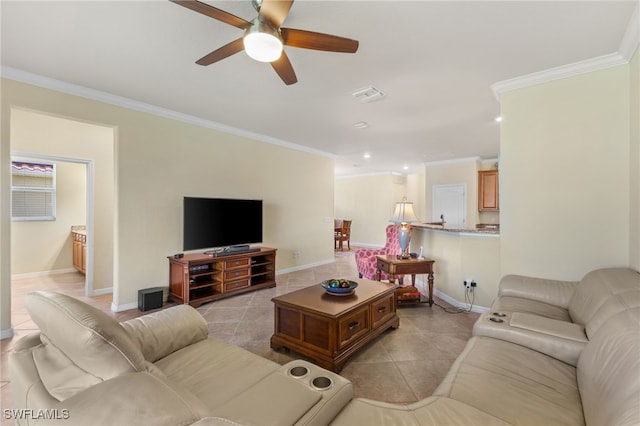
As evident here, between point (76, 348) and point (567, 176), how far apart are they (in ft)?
12.5

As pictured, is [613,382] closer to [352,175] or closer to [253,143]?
[253,143]

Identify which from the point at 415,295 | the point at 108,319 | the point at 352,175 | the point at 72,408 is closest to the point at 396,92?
the point at 415,295

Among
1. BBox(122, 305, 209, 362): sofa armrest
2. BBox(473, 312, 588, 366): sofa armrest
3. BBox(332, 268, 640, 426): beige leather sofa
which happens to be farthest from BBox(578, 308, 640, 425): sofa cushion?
BBox(122, 305, 209, 362): sofa armrest

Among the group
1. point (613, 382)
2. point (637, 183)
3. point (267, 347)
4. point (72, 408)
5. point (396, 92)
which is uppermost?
point (396, 92)

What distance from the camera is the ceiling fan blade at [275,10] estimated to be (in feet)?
4.98

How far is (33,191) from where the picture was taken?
5059mm

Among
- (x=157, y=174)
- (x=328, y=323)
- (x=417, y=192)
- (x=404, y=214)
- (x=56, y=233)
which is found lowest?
(x=328, y=323)

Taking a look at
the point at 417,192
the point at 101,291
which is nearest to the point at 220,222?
the point at 101,291

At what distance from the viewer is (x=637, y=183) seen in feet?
7.26

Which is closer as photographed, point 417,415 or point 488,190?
point 417,415

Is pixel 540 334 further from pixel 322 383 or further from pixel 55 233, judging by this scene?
pixel 55 233

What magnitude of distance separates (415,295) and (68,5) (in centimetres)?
440

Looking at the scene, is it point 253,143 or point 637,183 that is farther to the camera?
point 253,143

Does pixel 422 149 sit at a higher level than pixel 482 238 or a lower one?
higher
